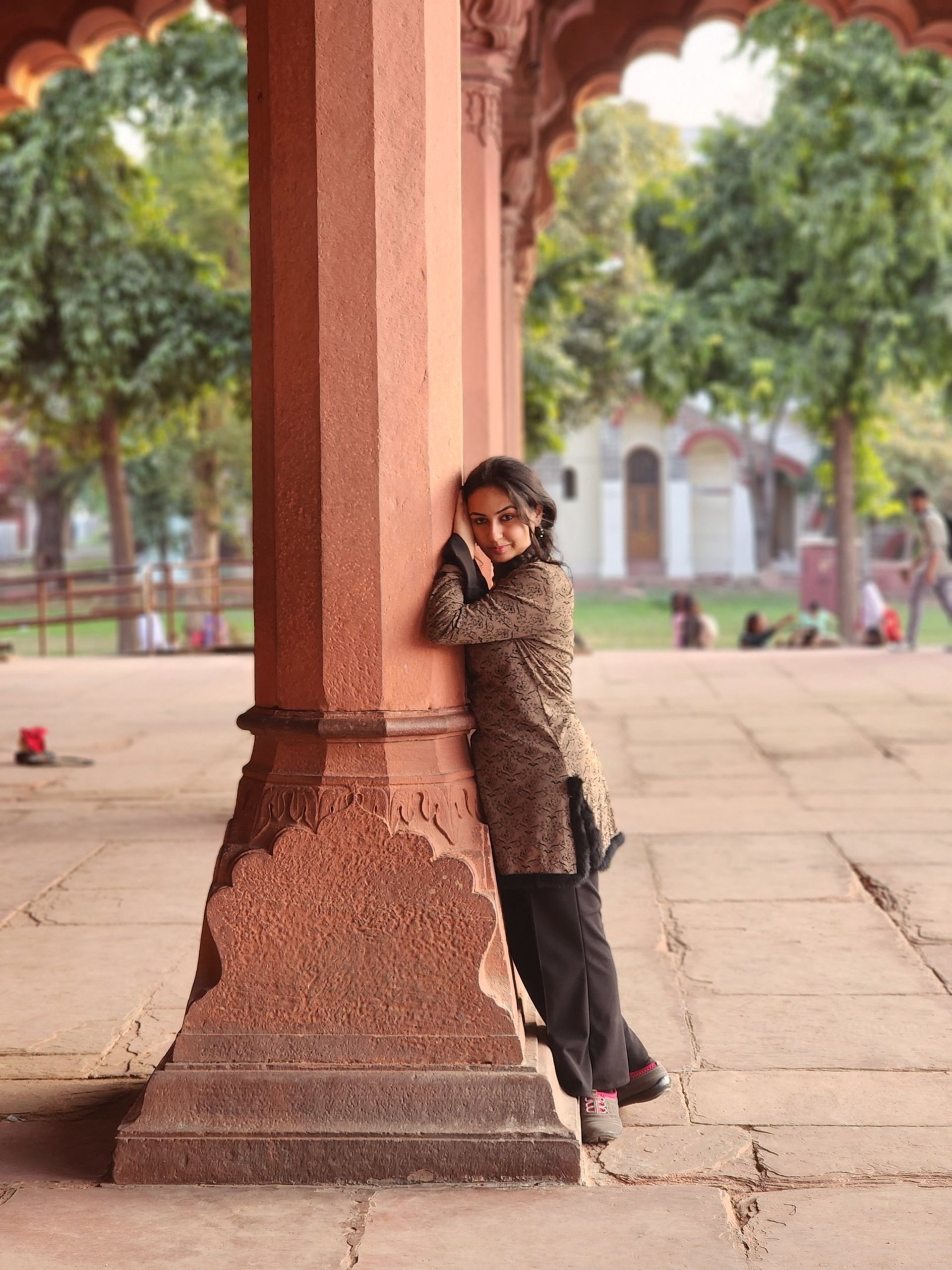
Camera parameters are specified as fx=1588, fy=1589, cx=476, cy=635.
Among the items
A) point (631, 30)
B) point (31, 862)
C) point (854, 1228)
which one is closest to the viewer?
point (854, 1228)

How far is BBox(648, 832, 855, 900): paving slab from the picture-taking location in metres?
4.95

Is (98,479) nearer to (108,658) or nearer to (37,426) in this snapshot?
(37,426)

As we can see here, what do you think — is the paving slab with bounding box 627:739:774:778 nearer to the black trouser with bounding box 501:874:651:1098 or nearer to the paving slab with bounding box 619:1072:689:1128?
the paving slab with bounding box 619:1072:689:1128

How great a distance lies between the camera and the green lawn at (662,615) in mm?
26172

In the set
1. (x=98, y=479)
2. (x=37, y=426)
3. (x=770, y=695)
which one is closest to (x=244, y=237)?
(x=37, y=426)

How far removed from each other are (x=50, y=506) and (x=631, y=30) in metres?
22.8

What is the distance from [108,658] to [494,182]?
341 inches

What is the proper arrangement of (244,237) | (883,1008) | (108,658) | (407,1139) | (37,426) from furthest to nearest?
(244,237), (37,426), (108,658), (883,1008), (407,1139)

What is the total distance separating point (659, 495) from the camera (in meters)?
38.8

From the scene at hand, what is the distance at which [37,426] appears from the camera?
20.3 metres

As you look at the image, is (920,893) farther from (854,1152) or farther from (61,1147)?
(61,1147)

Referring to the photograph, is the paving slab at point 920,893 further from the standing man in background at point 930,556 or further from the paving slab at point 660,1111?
the standing man in background at point 930,556

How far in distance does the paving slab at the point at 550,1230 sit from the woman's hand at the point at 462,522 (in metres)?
1.18

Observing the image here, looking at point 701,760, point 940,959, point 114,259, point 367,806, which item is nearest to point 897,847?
point 940,959
